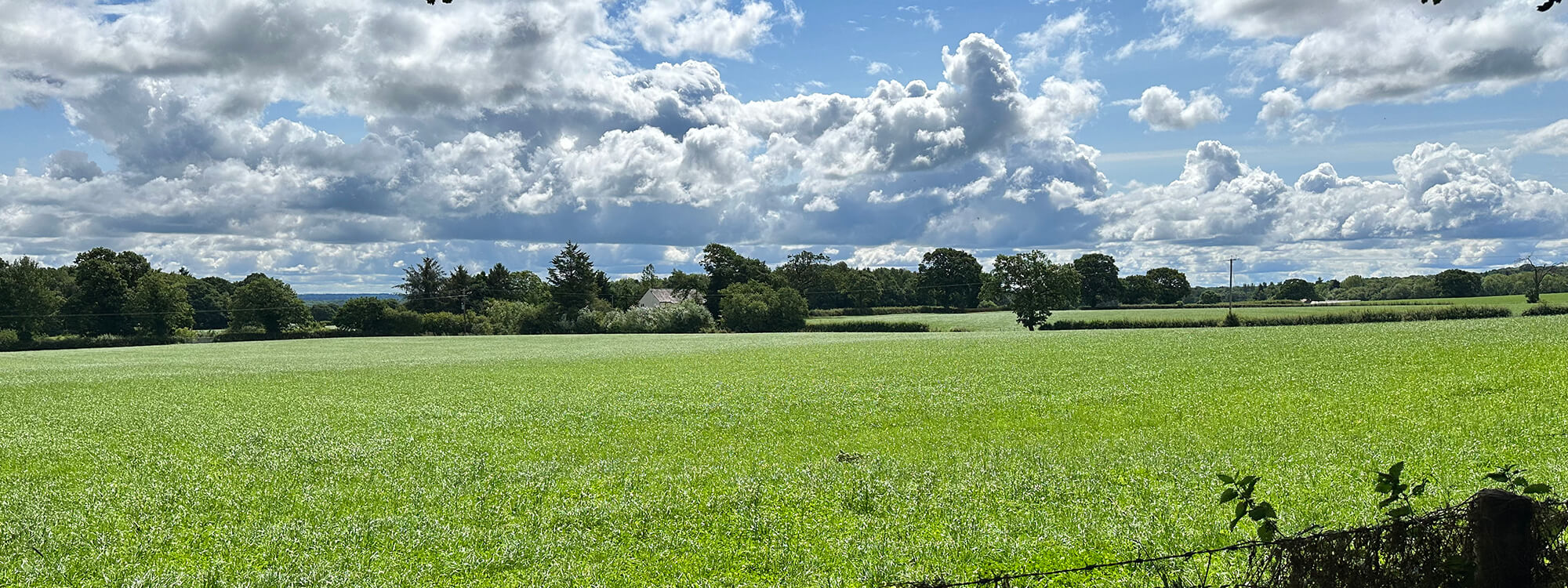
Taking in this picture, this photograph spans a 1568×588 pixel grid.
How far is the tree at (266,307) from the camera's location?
401 ft

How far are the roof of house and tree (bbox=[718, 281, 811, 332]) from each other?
81.1 ft

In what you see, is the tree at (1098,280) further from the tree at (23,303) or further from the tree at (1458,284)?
the tree at (23,303)

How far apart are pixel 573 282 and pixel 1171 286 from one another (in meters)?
107

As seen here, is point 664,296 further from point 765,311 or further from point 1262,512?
point 1262,512

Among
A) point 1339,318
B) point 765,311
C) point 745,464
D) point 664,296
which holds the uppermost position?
point 664,296

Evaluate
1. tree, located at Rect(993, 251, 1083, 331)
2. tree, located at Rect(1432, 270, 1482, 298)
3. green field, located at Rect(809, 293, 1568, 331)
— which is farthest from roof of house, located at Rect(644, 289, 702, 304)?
tree, located at Rect(1432, 270, 1482, 298)

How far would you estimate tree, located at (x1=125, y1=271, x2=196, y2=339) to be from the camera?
114125 millimetres

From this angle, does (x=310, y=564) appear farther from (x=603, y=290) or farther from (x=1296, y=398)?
(x=603, y=290)

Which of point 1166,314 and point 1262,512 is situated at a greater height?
point 1262,512

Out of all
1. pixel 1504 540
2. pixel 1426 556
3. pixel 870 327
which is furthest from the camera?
pixel 870 327

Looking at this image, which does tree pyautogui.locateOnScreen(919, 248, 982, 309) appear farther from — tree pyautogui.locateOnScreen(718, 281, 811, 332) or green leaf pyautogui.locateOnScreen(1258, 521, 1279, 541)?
green leaf pyautogui.locateOnScreen(1258, 521, 1279, 541)

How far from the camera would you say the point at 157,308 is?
4518 inches

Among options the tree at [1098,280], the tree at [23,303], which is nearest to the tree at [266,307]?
the tree at [23,303]

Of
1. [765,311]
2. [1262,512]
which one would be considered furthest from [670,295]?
[1262,512]
